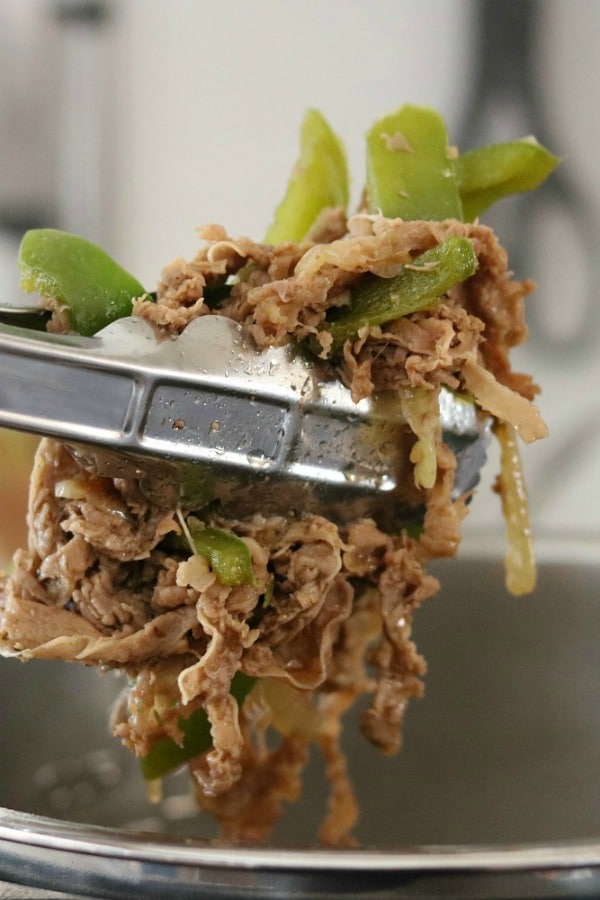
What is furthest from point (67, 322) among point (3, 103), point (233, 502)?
point (3, 103)

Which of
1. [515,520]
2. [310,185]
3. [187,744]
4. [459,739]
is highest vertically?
[310,185]

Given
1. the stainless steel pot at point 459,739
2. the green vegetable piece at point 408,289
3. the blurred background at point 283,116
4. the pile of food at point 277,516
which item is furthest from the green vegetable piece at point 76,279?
the blurred background at point 283,116

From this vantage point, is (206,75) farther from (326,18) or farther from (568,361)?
(568,361)

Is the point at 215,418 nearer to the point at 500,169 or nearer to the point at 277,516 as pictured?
the point at 277,516

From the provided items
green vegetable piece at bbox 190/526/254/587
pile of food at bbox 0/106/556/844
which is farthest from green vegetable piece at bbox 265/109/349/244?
green vegetable piece at bbox 190/526/254/587

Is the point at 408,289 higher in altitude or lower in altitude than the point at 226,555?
higher

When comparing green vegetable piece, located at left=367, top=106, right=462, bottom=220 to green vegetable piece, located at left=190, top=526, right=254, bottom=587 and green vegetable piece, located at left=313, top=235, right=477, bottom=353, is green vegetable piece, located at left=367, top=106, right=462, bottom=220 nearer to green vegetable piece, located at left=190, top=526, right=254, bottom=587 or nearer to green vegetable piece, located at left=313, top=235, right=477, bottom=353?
green vegetable piece, located at left=313, top=235, right=477, bottom=353

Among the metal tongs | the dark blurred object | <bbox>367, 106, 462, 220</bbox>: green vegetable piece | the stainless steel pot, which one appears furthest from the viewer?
the dark blurred object

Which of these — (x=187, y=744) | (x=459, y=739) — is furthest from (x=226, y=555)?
(x=459, y=739)
